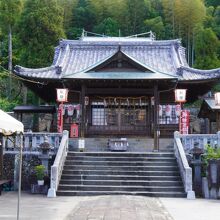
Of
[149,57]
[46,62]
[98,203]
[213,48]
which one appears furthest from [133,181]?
[213,48]

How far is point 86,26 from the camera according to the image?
5578 centimetres

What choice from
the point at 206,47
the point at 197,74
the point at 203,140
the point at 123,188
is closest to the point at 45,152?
the point at 123,188

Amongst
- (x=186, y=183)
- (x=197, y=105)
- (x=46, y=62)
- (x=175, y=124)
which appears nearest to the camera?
(x=186, y=183)

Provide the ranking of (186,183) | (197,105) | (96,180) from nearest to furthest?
1. (186,183)
2. (96,180)
3. (197,105)

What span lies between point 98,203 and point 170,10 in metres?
40.4

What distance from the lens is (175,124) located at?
2261 cm

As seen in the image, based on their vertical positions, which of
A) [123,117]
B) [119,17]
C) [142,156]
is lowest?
[142,156]

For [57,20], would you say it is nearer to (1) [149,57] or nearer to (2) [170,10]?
(1) [149,57]

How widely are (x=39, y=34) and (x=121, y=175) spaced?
831 inches

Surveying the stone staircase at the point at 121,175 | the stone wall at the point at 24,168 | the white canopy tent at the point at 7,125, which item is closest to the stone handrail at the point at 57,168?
the stone staircase at the point at 121,175

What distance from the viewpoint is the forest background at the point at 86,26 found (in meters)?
34.0

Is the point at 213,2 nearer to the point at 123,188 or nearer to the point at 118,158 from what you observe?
the point at 118,158

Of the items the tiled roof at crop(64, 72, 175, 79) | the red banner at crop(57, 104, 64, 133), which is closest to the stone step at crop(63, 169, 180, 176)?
the red banner at crop(57, 104, 64, 133)

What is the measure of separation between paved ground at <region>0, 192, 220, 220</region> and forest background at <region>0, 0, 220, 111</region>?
10062 millimetres
